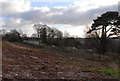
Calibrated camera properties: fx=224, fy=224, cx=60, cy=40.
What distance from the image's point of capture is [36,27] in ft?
107

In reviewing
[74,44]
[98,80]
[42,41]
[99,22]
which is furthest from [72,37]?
[98,80]

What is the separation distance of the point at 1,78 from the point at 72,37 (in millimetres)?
24689

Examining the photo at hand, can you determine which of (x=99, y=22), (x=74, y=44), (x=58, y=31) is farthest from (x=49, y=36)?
(x=99, y=22)

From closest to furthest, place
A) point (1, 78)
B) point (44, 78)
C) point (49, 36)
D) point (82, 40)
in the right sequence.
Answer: point (1, 78)
point (44, 78)
point (82, 40)
point (49, 36)

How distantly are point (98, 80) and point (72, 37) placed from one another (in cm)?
2307

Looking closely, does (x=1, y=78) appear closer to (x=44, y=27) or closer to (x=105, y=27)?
(x=105, y=27)

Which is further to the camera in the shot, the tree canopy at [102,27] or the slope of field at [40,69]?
the tree canopy at [102,27]

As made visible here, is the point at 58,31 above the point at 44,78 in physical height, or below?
above

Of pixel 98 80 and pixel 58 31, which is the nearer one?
pixel 98 80

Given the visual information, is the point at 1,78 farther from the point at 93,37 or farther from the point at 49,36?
the point at 49,36

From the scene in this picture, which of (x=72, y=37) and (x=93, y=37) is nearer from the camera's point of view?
(x=93, y=37)

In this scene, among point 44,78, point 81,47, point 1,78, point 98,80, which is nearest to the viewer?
point 1,78

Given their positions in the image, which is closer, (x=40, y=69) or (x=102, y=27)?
(x=40, y=69)

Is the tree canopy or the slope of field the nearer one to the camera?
the slope of field
